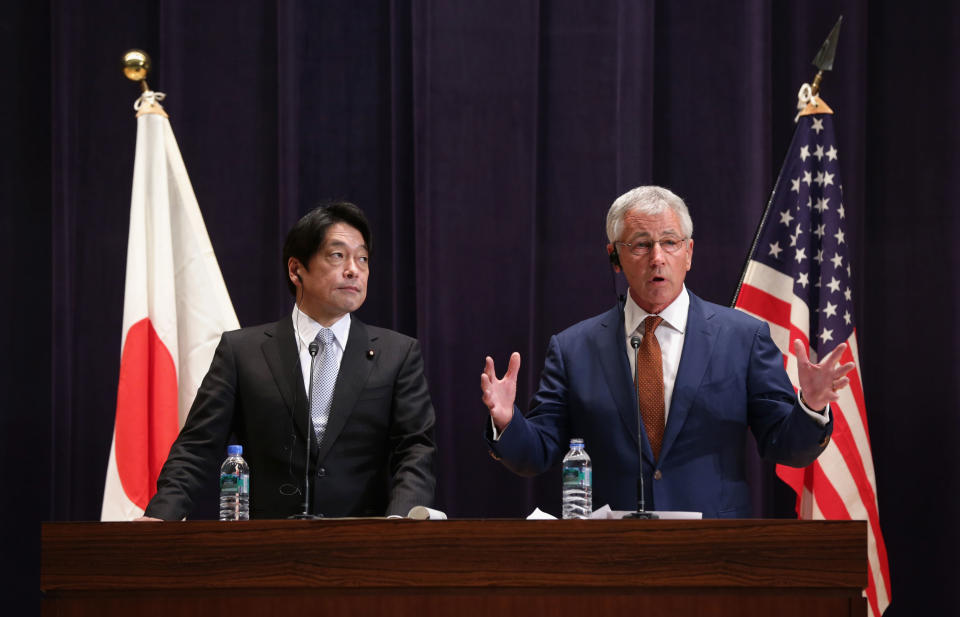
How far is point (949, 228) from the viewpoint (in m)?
4.14

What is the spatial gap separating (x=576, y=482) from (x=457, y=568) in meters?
0.87

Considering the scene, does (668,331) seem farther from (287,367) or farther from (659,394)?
(287,367)

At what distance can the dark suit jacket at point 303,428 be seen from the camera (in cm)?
308

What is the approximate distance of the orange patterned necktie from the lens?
2.98m

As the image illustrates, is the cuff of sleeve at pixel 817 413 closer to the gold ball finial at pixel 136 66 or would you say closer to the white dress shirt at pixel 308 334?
the white dress shirt at pixel 308 334

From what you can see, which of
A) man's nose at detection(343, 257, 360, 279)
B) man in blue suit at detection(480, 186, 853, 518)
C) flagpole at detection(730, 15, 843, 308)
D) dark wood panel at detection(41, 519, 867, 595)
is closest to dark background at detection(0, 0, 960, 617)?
flagpole at detection(730, 15, 843, 308)

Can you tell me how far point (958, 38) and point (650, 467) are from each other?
2384 mm

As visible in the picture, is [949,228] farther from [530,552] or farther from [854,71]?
[530,552]

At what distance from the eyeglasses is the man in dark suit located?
747 millimetres

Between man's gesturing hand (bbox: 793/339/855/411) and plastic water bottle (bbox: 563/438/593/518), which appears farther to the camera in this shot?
plastic water bottle (bbox: 563/438/593/518)

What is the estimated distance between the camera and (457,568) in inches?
79.0

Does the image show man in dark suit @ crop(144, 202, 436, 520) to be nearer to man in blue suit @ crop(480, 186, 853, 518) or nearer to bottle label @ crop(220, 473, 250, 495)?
bottle label @ crop(220, 473, 250, 495)

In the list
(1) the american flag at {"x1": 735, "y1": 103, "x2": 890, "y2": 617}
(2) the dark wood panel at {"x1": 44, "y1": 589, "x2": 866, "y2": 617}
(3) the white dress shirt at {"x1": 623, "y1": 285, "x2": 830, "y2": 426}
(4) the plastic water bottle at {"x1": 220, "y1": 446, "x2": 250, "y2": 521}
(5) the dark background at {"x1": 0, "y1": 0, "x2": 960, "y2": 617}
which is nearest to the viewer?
(2) the dark wood panel at {"x1": 44, "y1": 589, "x2": 866, "y2": 617}

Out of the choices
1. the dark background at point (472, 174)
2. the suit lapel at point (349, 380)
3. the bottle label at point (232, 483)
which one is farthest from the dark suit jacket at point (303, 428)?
the dark background at point (472, 174)
